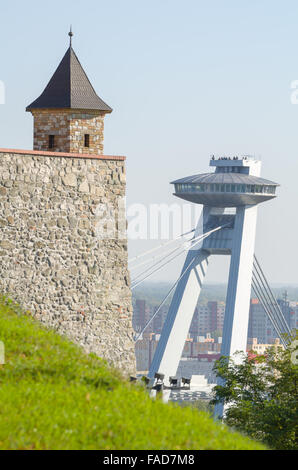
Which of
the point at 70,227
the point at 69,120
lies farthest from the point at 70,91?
the point at 70,227

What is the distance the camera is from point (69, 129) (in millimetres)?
15203

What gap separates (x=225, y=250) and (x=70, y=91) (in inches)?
1764

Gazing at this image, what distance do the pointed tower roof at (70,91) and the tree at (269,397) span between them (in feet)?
18.4

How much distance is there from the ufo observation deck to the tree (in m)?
40.4

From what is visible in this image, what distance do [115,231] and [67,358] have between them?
5317 mm

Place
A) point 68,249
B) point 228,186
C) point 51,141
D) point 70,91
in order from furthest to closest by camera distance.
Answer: point 228,186, point 70,91, point 51,141, point 68,249

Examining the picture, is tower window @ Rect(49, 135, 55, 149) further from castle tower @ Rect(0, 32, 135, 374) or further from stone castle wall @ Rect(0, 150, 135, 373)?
stone castle wall @ Rect(0, 150, 135, 373)

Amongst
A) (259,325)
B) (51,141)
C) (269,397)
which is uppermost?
(51,141)

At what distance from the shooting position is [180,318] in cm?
5681

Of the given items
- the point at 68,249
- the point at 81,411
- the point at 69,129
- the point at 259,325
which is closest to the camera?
the point at 81,411

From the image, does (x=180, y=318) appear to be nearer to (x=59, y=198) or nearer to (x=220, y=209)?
(x=220, y=209)

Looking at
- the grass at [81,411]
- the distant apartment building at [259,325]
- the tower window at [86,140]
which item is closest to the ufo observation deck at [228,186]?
the tower window at [86,140]

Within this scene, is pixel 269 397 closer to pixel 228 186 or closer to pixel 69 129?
pixel 69 129

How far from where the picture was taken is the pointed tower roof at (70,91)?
50.4 feet
